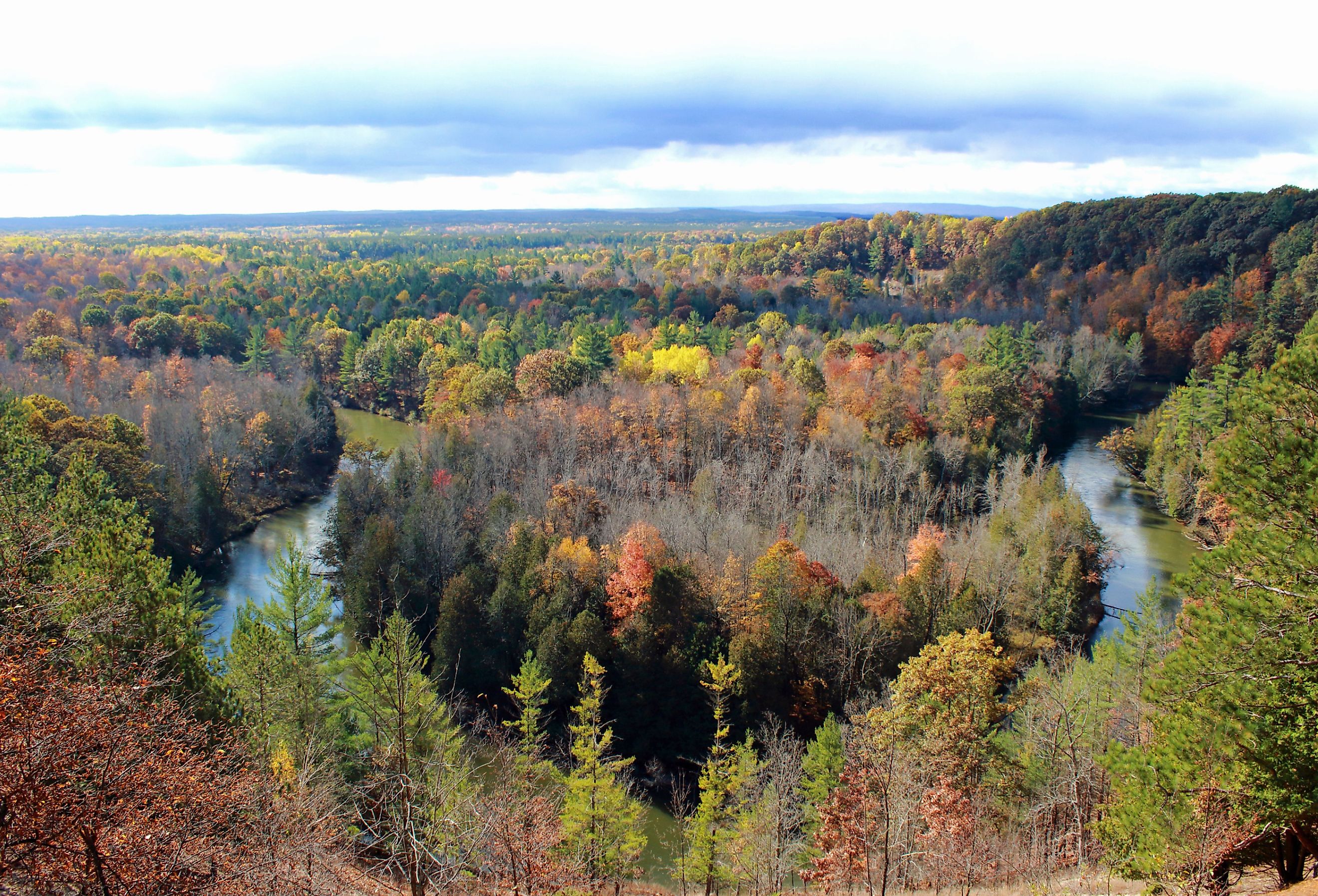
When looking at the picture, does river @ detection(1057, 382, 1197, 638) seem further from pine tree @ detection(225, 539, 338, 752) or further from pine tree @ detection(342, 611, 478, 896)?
pine tree @ detection(225, 539, 338, 752)

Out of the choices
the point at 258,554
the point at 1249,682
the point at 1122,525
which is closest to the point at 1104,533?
the point at 1122,525

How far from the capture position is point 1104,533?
40.5 m

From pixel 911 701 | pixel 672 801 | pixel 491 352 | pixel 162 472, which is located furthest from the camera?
pixel 491 352

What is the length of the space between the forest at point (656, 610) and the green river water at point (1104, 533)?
104cm

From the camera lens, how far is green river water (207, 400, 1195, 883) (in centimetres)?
3156

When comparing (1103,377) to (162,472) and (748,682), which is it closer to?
(748,682)

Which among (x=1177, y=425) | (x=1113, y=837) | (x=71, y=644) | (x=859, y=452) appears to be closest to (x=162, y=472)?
(x=71, y=644)

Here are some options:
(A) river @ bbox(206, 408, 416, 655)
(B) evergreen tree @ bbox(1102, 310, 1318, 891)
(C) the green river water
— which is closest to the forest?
(B) evergreen tree @ bbox(1102, 310, 1318, 891)

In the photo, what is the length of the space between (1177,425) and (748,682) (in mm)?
36044

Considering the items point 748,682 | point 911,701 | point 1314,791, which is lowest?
point 748,682

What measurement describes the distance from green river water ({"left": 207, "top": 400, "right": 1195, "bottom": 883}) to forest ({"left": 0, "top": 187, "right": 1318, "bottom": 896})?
1.04 metres

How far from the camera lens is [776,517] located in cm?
3550

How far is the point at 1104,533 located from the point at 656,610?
89.9 feet

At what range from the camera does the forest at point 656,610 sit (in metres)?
10.7
